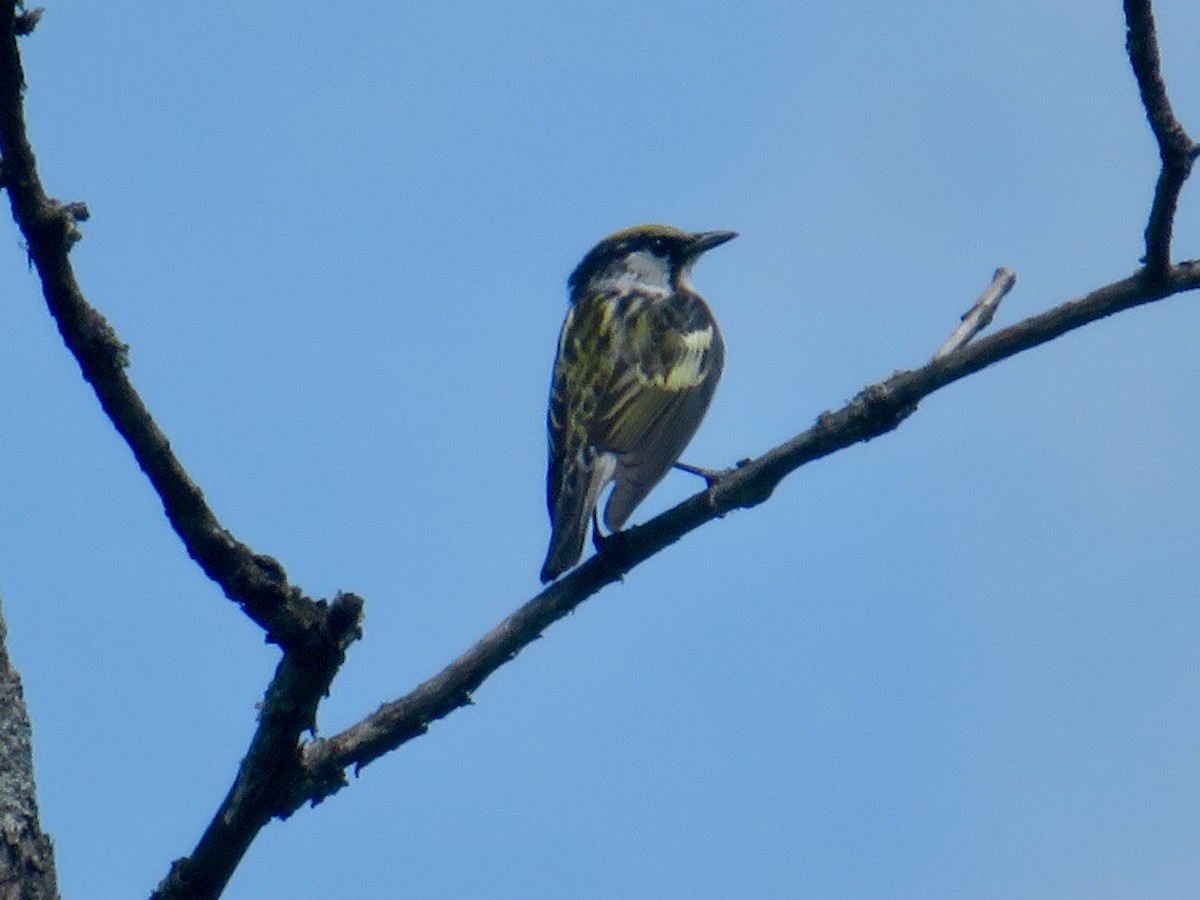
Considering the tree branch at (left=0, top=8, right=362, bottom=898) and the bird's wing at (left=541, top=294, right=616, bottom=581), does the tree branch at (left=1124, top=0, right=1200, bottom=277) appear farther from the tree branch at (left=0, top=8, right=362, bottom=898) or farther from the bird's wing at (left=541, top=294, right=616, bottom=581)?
the bird's wing at (left=541, top=294, right=616, bottom=581)

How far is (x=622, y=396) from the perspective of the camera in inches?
284

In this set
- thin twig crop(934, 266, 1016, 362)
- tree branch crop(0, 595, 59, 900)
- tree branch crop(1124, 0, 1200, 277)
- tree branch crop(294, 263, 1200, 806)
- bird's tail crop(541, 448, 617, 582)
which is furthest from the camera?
bird's tail crop(541, 448, 617, 582)

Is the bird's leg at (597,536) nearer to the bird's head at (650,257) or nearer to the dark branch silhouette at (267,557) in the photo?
the dark branch silhouette at (267,557)

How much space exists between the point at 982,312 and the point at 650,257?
4567 mm

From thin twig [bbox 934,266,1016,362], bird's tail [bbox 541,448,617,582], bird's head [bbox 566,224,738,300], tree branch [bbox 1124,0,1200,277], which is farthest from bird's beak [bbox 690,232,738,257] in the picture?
tree branch [bbox 1124,0,1200,277]

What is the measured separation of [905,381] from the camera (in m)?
4.27

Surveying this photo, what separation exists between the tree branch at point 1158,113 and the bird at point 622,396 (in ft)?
7.72

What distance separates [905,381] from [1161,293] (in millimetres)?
658

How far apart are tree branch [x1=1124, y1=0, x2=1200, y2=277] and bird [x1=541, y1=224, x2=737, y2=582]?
2.35 meters

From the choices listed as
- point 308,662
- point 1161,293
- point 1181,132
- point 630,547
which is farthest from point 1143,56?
point 308,662

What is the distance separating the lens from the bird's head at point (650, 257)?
369 inches

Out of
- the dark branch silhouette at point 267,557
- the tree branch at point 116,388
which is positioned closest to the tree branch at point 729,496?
the dark branch silhouette at point 267,557

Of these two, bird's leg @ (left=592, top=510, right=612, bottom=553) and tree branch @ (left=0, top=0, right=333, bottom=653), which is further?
bird's leg @ (left=592, top=510, right=612, bottom=553)

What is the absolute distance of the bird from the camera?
6262mm
